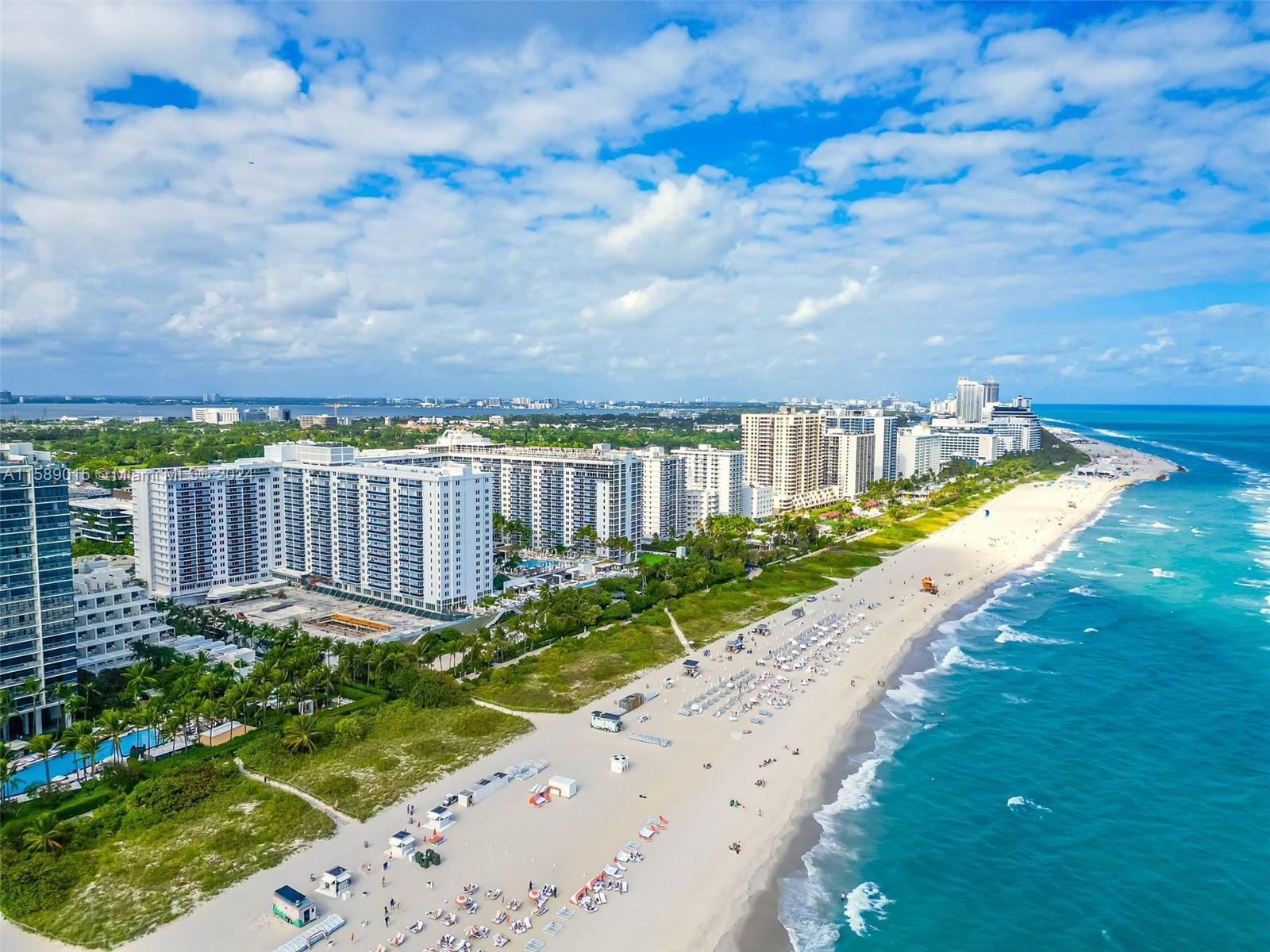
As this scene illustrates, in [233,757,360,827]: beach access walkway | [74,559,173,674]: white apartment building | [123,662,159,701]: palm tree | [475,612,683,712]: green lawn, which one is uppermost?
[74,559,173,674]: white apartment building

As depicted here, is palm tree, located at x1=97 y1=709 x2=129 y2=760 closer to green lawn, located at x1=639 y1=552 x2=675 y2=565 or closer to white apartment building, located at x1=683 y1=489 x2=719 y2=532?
green lawn, located at x1=639 y1=552 x2=675 y2=565

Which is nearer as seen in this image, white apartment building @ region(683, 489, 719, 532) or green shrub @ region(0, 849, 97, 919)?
green shrub @ region(0, 849, 97, 919)

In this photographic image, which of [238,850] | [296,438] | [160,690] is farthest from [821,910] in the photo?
[296,438]

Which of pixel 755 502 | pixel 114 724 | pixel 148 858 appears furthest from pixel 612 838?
pixel 755 502

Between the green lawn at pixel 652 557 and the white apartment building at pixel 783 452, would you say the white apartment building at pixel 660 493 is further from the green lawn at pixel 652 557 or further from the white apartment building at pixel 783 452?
the white apartment building at pixel 783 452

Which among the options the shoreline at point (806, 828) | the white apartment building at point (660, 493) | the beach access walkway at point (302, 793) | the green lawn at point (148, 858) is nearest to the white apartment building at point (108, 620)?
the beach access walkway at point (302, 793)

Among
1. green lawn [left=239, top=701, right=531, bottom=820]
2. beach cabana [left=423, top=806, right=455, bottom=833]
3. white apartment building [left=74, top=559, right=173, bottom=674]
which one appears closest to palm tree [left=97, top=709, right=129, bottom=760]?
green lawn [left=239, top=701, right=531, bottom=820]

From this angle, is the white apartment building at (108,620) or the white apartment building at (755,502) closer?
the white apartment building at (108,620)
